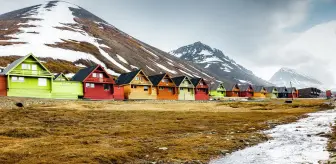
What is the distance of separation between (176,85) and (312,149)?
8887 centimetres

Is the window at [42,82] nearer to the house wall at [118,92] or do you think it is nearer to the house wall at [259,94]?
the house wall at [118,92]

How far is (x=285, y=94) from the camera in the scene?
7490 inches

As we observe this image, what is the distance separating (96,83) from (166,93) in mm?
28292

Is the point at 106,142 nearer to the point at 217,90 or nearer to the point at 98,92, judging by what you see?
the point at 98,92

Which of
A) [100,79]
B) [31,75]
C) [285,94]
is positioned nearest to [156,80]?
[100,79]

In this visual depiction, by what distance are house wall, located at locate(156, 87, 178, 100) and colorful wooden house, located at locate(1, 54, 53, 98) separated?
38.5 m

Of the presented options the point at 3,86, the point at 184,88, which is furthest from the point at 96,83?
the point at 184,88

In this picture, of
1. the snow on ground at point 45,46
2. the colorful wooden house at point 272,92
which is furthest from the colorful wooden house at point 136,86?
the colorful wooden house at point 272,92

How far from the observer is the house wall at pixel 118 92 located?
92438mm

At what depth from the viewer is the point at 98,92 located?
8500cm

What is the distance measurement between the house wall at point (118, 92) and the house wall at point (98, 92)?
421 cm

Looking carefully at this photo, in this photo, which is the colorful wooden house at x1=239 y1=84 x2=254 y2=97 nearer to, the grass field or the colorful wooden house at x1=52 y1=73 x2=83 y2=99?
the colorful wooden house at x1=52 y1=73 x2=83 y2=99

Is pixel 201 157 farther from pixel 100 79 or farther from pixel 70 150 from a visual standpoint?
pixel 100 79

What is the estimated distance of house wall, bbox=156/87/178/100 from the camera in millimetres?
103312
